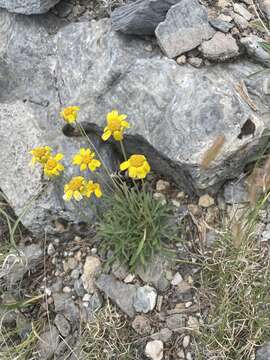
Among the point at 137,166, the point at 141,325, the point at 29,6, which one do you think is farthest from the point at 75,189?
the point at 29,6

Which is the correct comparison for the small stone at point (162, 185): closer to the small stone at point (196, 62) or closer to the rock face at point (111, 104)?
the rock face at point (111, 104)

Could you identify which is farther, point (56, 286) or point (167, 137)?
point (56, 286)

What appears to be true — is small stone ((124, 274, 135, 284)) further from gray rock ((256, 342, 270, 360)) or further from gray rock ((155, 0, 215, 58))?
gray rock ((155, 0, 215, 58))

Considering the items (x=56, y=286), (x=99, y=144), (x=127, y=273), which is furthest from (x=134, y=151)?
(x=56, y=286)

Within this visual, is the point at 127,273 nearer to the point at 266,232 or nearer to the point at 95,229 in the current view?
the point at 95,229

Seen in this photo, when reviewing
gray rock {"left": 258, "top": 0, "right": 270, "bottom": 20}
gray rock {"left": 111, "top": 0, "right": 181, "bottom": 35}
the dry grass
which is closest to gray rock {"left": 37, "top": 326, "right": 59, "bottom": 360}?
the dry grass

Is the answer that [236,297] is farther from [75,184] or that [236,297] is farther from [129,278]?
[75,184]

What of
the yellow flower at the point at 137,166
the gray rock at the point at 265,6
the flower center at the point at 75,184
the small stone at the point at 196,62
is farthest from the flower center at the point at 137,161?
the gray rock at the point at 265,6
